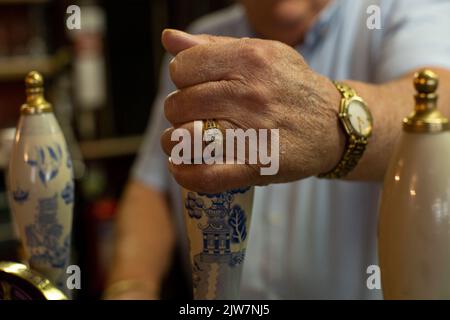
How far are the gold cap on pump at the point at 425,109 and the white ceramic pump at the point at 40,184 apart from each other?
406mm

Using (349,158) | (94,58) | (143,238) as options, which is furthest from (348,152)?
(94,58)

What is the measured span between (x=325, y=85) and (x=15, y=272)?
14.7 inches

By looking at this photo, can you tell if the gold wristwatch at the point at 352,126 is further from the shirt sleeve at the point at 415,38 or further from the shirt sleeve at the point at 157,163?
the shirt sleeve at the point at 157,163

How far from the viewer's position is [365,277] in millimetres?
1083

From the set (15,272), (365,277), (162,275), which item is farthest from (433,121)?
(162,275)

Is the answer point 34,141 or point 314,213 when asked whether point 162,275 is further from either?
point 34,141

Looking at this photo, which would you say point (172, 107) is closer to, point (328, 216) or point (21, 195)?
point (21, 195)

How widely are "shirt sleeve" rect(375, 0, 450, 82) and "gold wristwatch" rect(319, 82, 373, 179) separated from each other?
283 mm

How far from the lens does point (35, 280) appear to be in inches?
23.7

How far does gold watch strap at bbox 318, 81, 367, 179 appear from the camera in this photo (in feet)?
Result: 2.06

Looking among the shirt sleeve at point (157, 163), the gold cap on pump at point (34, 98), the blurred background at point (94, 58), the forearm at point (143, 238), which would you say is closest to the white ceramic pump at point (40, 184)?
the gold cap on pump at point (34, 98)

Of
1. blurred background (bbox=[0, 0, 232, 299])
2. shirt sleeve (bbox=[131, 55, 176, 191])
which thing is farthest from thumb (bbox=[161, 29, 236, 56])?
blurred background (bbox=[0, 0, 232, 299])
